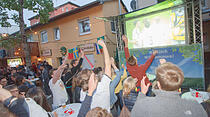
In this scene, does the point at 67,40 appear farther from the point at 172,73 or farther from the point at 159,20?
the point at 172,73

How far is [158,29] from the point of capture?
4.67 m

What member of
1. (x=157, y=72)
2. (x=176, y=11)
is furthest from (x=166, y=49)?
(x=157, y=72)

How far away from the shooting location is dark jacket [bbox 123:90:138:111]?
193 cm

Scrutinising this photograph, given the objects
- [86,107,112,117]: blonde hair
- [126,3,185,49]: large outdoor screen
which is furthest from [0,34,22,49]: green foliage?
[86,107,112,117]: blonde hair

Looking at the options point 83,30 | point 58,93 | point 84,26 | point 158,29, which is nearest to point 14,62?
point 83,30

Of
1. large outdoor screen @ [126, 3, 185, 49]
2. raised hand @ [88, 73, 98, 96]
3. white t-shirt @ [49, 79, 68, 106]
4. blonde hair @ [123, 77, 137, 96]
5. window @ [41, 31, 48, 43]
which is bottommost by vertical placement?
white t-shirt @ [49, 79, 68, 106]

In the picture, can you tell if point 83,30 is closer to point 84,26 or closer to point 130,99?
point 84,26

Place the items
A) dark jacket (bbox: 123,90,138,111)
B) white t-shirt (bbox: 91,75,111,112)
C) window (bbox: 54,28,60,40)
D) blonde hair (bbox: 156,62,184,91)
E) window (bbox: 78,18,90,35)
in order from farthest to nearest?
window (bbox: 54,28,60,40) < window (bbox: 78,18,90,35) < dark jacket (bbox: 123,90,138,111) < white t-shirt (bbox: 91,75,111,112) < blonde hair (bbox: 156,62,184,91)

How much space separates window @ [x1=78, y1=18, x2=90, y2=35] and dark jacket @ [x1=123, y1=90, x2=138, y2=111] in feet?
25.6

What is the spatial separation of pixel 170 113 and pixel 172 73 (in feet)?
1.26

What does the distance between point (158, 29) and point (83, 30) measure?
21.5 ft

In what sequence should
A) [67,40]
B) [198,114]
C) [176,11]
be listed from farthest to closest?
1. [67,40]
2. [176,11]
3. [198,114]

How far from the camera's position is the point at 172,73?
1.10m

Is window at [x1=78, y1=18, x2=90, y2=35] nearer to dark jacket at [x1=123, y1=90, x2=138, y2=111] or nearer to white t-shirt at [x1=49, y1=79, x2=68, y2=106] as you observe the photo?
white t-shirt at [x1=49, y1=79, x2=68, y2=106]
